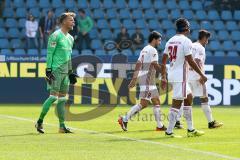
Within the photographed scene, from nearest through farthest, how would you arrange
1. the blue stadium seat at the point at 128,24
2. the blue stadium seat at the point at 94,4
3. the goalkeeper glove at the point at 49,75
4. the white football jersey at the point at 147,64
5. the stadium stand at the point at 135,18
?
the goalkeeper glove at the point at 49,75, the white football jersey at the point at 147,64, the stadium stand at the point at 135,18, the blue stadium seat at the point at 128,24, the blue stadium seat at the point at 94,4

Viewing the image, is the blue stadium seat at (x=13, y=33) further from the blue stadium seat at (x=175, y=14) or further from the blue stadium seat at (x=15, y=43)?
the blue stadium seat at (x=175, y=14)

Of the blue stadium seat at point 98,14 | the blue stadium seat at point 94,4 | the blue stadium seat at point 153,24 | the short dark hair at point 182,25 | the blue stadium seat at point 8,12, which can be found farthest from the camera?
the blue stadium seat at point 94,4

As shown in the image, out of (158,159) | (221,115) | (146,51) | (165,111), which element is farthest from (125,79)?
(158,159)

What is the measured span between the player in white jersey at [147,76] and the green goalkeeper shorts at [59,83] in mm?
1506

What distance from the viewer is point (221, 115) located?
848 inches

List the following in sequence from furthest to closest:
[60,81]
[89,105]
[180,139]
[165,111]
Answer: [89,105] → [165,111] → [60,81] → [180,139]

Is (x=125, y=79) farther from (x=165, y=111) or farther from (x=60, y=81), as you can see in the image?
(x=60, y=81)

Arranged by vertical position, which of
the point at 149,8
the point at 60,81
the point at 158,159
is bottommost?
the point at 158,159

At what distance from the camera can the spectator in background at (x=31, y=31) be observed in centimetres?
2805

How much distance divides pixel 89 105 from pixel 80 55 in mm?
1892

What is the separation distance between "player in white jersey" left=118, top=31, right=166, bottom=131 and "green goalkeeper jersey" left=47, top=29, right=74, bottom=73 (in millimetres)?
1681

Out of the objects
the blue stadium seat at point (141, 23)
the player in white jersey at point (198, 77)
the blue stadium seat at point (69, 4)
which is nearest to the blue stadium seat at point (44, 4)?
the blue stadium seat at point (69, 4)

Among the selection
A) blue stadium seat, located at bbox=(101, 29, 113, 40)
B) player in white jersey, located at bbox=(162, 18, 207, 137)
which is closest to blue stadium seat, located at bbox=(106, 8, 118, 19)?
blue stadium seat, located at bbox=(101, 29, 113, 40)

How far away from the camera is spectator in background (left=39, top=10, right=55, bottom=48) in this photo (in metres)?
27.6
